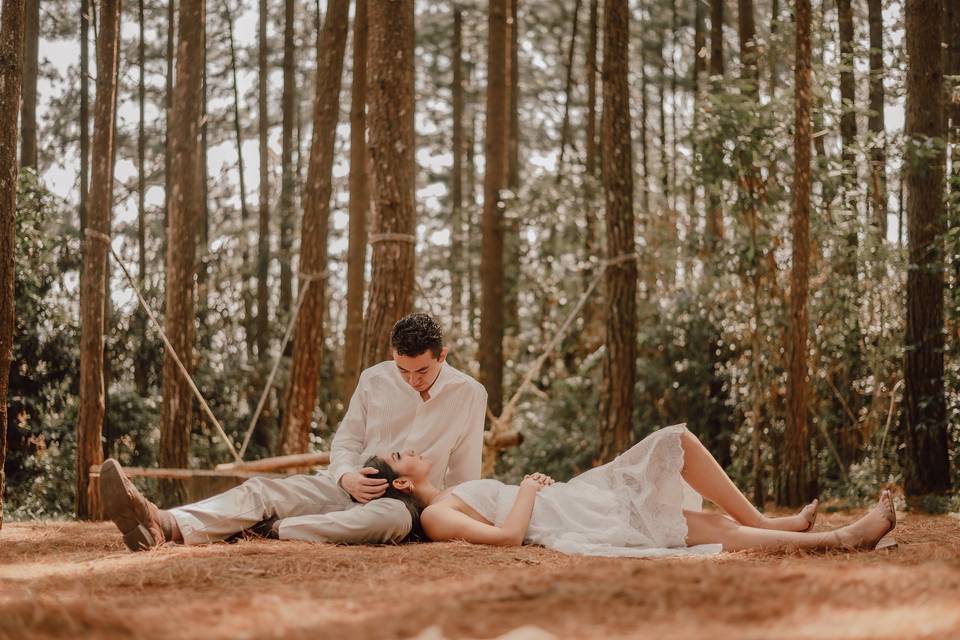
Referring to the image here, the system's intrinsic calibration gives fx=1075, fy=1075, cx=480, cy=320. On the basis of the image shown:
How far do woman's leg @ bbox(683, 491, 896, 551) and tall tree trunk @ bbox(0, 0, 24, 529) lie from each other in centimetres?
349

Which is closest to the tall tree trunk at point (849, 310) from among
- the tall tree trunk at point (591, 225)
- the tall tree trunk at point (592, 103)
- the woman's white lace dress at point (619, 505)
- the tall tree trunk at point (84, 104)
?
the tall tree trunk at point (591, 225)

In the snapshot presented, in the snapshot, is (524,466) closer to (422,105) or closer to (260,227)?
(260,227)

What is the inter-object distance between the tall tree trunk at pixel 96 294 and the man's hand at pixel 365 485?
12.9 ft

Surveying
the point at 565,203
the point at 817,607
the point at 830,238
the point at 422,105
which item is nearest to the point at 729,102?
the point at 830,238

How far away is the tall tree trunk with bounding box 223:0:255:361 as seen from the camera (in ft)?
52.3

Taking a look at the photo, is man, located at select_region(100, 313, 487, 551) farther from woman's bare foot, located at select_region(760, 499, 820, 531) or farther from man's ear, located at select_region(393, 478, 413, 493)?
woman's bare foot, located at select_region(760, 499, 820, 531)

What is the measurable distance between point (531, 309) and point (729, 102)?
203 inches

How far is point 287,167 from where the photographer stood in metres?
16.7

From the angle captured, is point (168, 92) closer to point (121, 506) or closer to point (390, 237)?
point (390, 237)

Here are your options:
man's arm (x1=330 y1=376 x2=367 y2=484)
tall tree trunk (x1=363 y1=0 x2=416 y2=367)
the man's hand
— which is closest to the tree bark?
tall tree trunk (x1=363 y1=0 x2=416 y2=367)

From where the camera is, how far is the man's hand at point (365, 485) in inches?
A: 177

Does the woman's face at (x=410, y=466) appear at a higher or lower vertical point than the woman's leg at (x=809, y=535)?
higher

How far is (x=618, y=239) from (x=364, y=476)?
4.18m

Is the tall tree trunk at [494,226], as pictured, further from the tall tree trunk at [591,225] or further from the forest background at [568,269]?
the tall tree trunk at [591,225]
